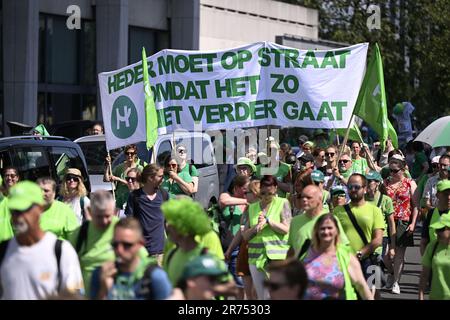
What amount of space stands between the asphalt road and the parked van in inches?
155

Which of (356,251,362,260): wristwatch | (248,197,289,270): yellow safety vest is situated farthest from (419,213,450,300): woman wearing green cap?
(248,197,289,270): yellow safety vest

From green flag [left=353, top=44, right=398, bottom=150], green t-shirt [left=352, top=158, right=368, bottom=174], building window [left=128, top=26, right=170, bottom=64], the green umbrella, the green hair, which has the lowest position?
the green hair

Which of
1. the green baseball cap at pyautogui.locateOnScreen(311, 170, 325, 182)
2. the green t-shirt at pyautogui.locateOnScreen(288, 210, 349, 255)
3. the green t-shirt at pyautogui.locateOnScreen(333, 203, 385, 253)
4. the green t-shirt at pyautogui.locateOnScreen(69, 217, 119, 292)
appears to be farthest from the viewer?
the green baseball cap at pyautogui.locateOnScreen(311, 170, 325, 182)

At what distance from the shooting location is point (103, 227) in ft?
30.2

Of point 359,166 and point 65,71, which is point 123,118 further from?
point 65,71

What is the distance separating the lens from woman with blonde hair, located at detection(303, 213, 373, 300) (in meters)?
8.98

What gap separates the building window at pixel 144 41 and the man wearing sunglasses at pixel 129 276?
105 ft

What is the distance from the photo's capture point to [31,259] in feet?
26.4

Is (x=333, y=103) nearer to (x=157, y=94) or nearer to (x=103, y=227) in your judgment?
(x=157, y=94)

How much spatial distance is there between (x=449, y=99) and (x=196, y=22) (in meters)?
12.4

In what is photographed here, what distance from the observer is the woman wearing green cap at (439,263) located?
10.5 m

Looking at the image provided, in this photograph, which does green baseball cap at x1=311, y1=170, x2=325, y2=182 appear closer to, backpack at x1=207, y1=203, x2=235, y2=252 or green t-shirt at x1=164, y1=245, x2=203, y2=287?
backpack at x1=207, y1=203, x2=235, y2=252

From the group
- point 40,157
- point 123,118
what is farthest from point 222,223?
point 123,118

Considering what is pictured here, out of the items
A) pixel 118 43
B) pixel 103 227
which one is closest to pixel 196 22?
pixel 118 43
